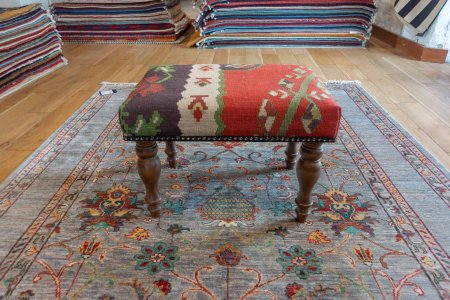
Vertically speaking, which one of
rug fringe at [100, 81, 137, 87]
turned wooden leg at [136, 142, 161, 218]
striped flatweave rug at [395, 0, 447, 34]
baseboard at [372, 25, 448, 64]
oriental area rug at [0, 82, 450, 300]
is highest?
striped flatweave rug at [395, 0, 447, 34]

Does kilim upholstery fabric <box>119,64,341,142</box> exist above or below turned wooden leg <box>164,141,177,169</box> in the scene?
above

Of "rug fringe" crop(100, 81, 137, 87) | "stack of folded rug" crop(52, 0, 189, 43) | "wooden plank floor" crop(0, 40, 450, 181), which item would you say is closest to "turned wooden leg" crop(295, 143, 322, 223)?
"wooden plank floor" crop(0, 40, 450, 181)

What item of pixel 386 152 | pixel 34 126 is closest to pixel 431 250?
pixel 386 152

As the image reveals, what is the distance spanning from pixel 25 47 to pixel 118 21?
1.30 m

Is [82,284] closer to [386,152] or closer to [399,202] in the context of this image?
[399,202]

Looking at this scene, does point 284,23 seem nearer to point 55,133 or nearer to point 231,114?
point 55,133

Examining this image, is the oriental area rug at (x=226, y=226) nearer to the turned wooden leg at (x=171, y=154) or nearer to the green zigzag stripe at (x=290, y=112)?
the turned wooden leg at (x=171, y=154)

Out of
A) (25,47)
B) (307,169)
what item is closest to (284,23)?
(25,47)

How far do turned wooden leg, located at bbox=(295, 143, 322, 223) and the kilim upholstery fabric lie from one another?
41 millimetres

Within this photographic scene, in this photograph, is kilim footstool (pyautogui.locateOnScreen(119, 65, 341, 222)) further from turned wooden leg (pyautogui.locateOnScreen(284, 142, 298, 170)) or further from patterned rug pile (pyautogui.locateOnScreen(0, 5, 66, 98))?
patterned rug pile (pyautogui.locateOnScreen(0, 5, 66, 98))

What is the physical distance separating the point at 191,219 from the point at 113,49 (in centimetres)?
270

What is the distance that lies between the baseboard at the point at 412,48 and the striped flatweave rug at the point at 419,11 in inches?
6.4

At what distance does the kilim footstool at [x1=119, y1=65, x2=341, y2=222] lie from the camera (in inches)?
39.5

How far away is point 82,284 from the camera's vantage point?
0.94 m
